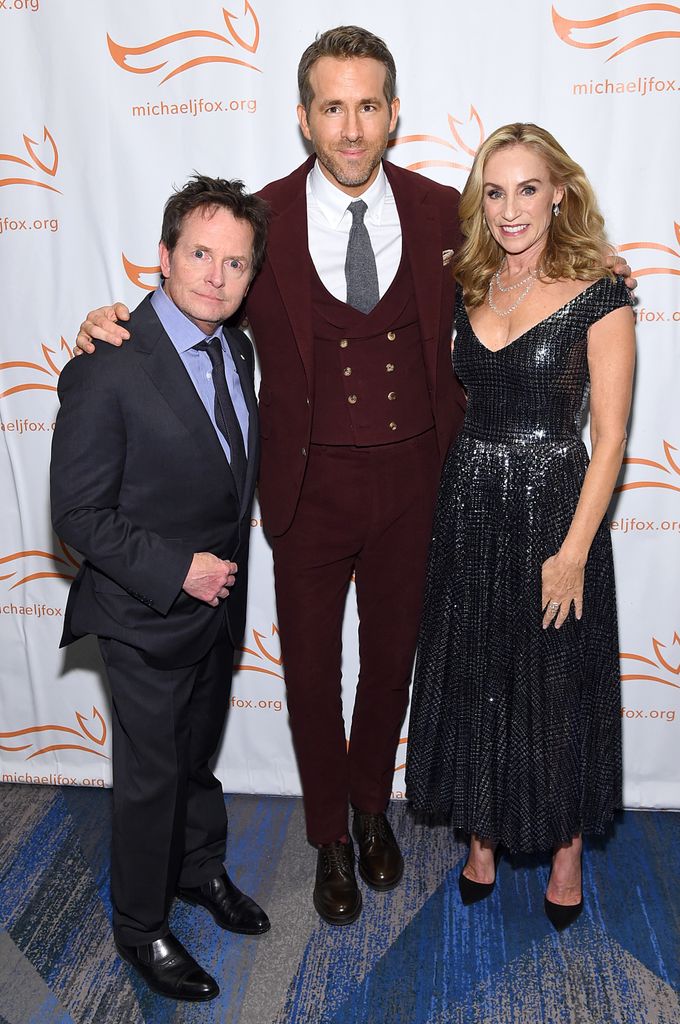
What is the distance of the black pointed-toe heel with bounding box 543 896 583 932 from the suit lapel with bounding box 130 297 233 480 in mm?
1556

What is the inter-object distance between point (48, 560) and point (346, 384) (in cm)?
141

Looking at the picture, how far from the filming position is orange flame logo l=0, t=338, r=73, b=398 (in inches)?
121

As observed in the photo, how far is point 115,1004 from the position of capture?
2.38 metres

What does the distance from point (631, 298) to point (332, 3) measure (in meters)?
1.26

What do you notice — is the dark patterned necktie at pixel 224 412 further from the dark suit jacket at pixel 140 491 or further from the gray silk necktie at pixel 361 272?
the gray silk necktie at pixel 361 272

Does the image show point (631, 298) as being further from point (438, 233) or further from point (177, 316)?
point (177, 316)

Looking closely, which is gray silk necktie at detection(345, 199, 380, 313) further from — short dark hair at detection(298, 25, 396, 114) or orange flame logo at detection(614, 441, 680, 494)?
orange flame logo at detection(614, 441, 680, 494)

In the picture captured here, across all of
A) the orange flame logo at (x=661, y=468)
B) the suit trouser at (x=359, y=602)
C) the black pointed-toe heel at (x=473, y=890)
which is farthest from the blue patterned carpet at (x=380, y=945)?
the orange flame logo at (x=661, y=468)

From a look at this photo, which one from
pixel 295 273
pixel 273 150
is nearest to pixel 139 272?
pixel 273 150

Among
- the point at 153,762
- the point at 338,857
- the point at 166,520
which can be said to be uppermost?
the point at 166,520

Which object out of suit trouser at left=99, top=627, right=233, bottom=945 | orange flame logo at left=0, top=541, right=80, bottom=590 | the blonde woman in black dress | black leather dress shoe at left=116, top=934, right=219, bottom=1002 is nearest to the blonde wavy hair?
the blonde woman in black dress

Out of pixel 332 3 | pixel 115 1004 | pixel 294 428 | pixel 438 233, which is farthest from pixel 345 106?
pixel 115 1004

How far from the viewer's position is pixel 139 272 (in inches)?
118

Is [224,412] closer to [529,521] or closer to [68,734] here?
[529,521]
